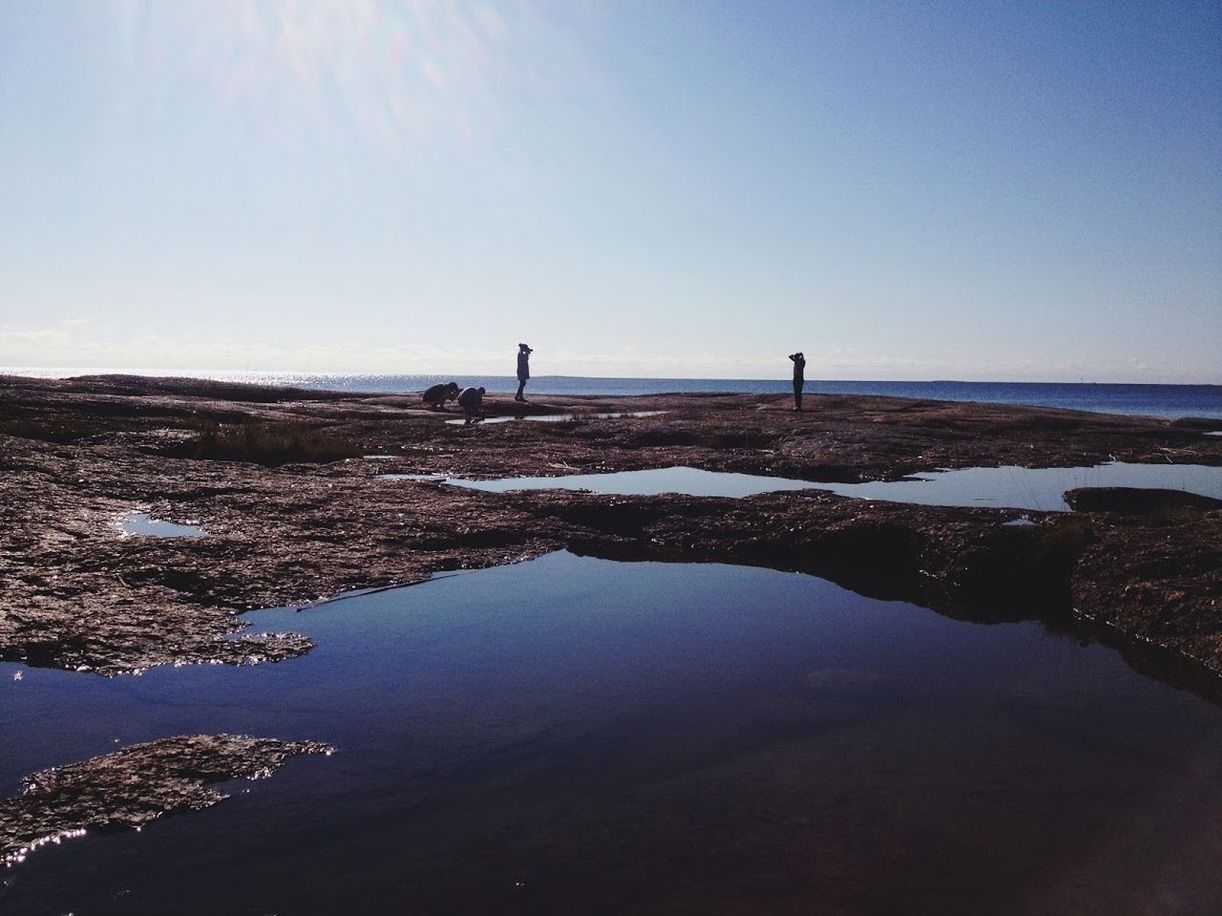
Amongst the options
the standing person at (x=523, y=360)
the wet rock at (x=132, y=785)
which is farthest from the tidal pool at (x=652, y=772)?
the standing person at (x=523, y=360)

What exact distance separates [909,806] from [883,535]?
24.8 ft

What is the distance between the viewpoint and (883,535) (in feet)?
41.8

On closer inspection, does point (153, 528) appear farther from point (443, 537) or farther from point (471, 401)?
point (471, 401)

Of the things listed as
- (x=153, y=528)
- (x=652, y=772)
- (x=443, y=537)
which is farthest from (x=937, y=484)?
(x=153, y=528)

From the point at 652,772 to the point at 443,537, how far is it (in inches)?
285

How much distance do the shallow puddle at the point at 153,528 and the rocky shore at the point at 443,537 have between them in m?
0.24

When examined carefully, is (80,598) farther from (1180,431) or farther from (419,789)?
(1180,431)

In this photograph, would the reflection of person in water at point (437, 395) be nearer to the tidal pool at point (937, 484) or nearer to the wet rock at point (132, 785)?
the tidal pool at point (937, 484)

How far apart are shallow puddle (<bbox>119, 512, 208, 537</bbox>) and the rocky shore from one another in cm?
24

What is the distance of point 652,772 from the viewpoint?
19.7 feet

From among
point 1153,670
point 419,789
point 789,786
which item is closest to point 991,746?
point 789,786

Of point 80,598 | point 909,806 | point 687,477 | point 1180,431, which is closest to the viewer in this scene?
point 909,806

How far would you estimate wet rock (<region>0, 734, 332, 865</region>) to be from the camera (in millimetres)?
5027

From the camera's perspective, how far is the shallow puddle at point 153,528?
465 inches
